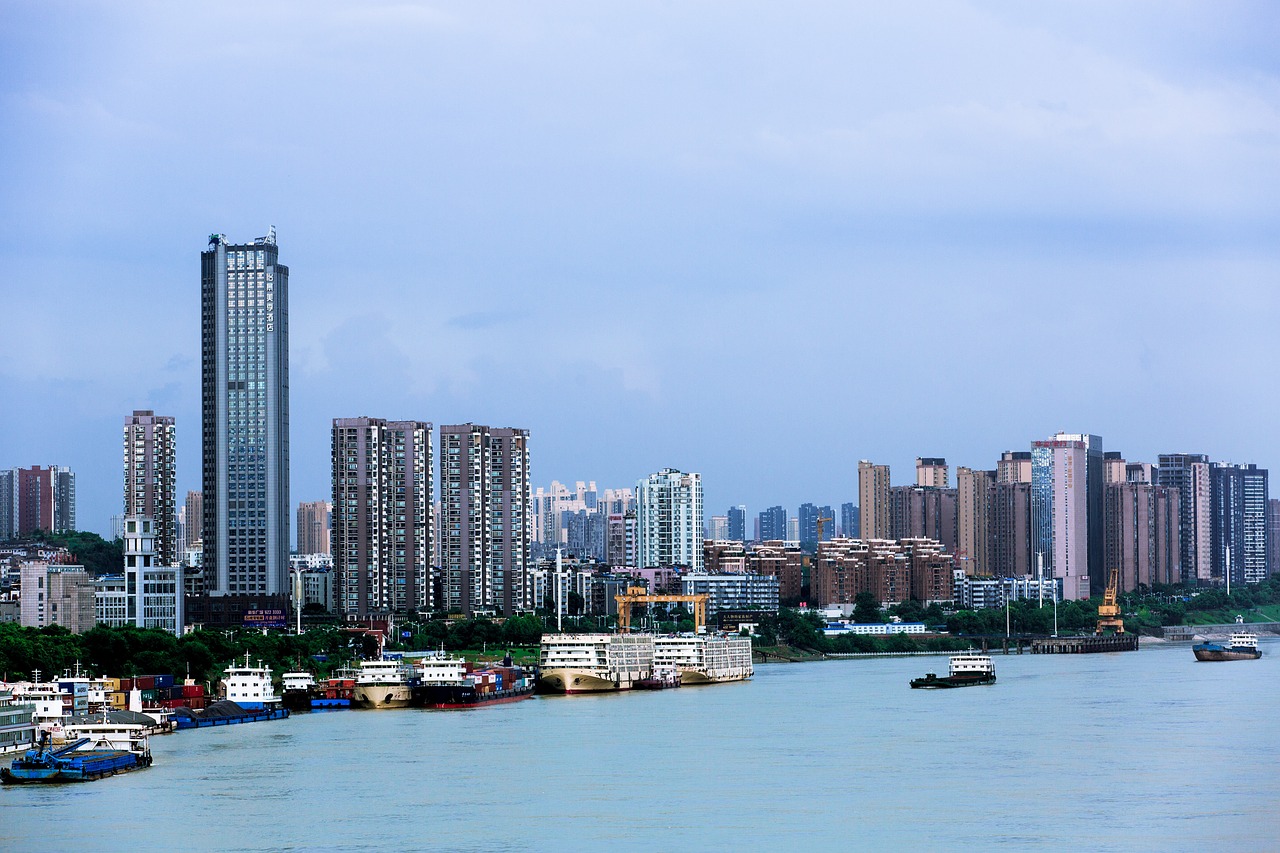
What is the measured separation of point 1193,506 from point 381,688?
194 ft

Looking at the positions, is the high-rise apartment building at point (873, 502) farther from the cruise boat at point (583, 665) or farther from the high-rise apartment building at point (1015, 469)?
the cruise boat at point (583, 665)

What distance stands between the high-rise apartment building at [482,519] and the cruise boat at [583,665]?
1519 centimetres

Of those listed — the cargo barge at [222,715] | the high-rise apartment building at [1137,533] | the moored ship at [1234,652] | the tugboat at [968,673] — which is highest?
the high-rise apartment building at [1137,533]

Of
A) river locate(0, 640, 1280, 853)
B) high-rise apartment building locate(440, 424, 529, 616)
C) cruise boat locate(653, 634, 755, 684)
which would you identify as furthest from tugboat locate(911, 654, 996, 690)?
high-rise apartment building locate(440, 424, 529, 616)

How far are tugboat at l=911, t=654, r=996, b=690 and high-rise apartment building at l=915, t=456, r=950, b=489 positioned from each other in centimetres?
4805

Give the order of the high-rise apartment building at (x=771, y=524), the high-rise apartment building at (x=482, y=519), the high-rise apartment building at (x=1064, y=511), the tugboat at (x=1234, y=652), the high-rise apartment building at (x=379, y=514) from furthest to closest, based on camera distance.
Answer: the high-rise apartment building at (x=771, y=524)
the high-rise apartment building at (x=1064, y=511)
the high-rise apartment building at (x=482, y=519)
the high-rise apartment building at (x=379, y=514)
the tugboat at (x=1234, y=652)

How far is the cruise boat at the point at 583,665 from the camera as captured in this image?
34250 mm

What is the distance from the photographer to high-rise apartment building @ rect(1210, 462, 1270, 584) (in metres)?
84.9

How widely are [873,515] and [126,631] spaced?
5017cm

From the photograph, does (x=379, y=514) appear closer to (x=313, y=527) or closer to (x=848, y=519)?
(x=313, y=527)

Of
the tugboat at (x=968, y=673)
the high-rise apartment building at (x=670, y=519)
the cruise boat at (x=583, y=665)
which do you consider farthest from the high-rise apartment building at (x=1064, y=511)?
the cruise boat at (x=583, y=665)

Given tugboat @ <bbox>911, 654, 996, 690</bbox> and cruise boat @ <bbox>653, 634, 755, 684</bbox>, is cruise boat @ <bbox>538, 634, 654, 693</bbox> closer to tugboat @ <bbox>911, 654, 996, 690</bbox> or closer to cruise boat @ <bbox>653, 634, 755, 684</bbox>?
cruise boat @ <bbox>653, 634, 755, 684</bbox>

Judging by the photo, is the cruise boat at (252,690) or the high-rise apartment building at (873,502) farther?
the high-rise apartment building at (873,502)

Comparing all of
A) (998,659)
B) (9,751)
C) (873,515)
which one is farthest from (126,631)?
(873,515)
